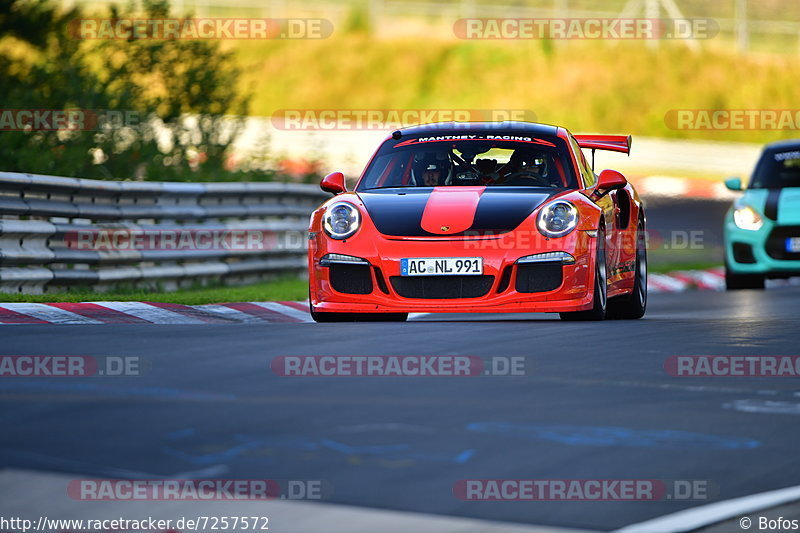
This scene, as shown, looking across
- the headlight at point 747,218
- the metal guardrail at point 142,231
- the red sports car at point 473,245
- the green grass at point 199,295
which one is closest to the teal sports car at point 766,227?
the headlight at point 747,218

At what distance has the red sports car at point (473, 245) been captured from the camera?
9.55 meters

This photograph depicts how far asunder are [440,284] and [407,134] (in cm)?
206

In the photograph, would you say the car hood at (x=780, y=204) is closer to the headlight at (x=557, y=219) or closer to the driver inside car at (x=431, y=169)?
the driver inside car at (x=431, y=169)

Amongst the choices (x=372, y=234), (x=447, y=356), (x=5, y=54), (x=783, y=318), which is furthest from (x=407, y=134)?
(x=5, y=54)

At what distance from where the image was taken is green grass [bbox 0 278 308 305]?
440 inches

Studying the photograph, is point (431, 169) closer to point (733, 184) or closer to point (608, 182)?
point (608, 182)

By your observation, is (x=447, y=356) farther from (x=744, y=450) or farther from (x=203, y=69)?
(x=203, y=69)

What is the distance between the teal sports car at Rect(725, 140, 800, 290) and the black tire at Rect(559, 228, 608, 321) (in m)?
5.48

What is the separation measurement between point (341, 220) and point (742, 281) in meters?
6.98

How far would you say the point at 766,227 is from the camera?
15.3 meters

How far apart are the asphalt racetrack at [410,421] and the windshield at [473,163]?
2488mm

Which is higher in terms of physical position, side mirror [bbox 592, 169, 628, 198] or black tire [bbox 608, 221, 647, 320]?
side mirror [bbox 592, 169, 628, 198]

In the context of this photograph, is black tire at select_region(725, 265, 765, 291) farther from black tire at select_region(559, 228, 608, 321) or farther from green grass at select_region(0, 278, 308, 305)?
black tire at select_region(559, 228, 608, 321)

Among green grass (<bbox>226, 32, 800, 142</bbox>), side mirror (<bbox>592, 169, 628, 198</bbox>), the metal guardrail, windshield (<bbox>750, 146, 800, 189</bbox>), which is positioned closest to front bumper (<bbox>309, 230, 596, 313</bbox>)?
side mirror (<bbox>592, 169, 628, 198</bbox>)
